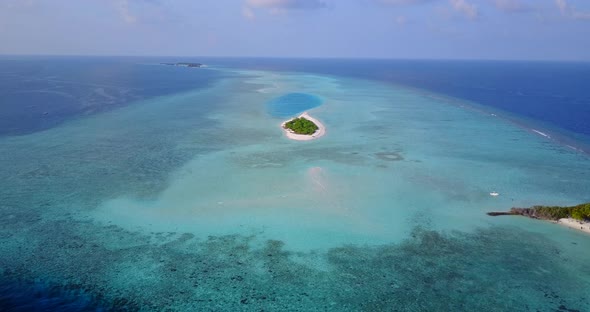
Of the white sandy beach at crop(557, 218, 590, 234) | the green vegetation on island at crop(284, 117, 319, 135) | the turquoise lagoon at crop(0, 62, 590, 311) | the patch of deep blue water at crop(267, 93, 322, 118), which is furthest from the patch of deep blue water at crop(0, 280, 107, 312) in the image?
the patch of deep blue water at crop(267, 93, 322, 118)

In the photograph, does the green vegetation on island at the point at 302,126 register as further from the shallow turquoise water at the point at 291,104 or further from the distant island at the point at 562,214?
the distant island at the point at 562,214

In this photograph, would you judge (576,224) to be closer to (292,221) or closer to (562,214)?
(562,214)

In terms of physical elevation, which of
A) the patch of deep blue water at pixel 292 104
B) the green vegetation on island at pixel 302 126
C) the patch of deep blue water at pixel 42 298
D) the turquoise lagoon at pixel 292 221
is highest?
the patch of deep blue water at pixel 292 104

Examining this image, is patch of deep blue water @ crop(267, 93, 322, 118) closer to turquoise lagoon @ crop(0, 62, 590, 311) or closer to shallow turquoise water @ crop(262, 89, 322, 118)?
shallow turquoise water @ crop(262, 89, 322, 118)

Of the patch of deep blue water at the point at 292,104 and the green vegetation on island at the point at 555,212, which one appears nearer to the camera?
the green vegetation on island at the point at 555,212

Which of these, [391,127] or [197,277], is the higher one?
[391,127]

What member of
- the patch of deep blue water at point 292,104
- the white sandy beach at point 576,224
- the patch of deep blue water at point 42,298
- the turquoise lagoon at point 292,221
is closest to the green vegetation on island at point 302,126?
the turquoise lagoon at point 292,221

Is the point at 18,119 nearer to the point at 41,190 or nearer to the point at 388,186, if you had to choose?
the point at 41,190

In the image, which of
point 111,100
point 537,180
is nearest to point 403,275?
point 537,180
